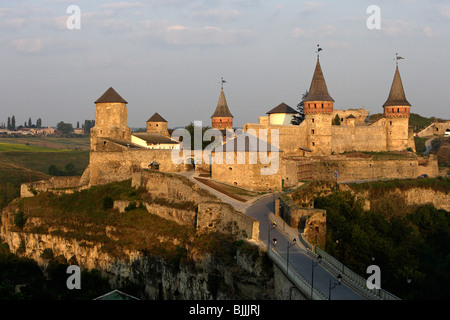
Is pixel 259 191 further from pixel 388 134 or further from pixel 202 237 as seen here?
pixel 388 134

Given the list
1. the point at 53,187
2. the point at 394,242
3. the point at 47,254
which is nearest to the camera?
the point at 394,242

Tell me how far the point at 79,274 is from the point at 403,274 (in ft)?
69.0

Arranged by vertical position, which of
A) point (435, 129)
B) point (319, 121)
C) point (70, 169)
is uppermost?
point (319, 121)

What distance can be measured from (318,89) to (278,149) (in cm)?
1723

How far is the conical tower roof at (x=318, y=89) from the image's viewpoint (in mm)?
56625

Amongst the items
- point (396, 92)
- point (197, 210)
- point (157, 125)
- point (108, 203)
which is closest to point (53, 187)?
point (108, 203)

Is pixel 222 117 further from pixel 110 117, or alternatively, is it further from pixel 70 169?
pixel 70 169

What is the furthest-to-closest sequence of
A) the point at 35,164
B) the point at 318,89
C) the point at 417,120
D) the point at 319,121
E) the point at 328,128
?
the point at 35,164 → the point at 417,120 → the point at 318,89 → the point at 328,128 → the point at 319,121

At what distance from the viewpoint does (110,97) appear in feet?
172

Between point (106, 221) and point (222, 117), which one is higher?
point (222, 117)

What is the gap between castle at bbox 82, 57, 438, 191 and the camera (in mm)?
41469

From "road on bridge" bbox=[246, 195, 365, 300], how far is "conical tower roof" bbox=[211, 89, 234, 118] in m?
37.3
